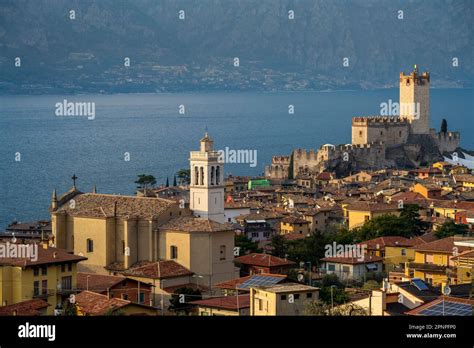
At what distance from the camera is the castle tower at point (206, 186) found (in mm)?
28141

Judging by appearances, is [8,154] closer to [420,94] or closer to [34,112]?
Answer: [420,94]

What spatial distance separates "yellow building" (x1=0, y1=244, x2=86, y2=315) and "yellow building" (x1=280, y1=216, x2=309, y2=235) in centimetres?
1669

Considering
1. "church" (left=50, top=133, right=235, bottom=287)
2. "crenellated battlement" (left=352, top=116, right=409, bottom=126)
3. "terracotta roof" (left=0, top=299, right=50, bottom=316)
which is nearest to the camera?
"terracotta roof" (left=0, top=299, right=50, bottom=316)

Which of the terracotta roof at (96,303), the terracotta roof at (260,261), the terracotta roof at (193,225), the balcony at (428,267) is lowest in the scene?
the terracotta roof at (260,261)

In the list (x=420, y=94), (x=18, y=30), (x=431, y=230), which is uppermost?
(x=18, y=30)

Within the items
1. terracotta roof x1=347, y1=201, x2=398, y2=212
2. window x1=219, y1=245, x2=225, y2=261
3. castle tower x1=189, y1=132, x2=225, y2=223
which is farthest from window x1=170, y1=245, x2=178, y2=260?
terracotta roof x1=347, y1=201, x2=398, y2=212

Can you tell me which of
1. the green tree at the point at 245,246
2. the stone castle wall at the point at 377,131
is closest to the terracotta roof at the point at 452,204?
the green tree at the point at 245,246

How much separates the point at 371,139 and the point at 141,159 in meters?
28.0

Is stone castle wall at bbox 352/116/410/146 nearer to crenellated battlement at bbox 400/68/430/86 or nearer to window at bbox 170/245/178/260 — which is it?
crenellated battlement at bbox 400/68/430/86

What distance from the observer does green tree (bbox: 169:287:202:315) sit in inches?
752

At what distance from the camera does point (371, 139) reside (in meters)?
68.9

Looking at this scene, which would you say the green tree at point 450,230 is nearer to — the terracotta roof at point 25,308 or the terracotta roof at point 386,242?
the terracotta roof at point 386,242

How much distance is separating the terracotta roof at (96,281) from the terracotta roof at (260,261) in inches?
145
